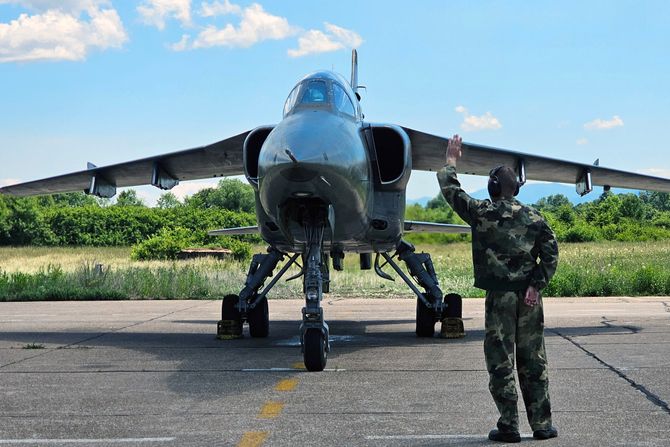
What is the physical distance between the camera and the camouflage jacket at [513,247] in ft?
19.2

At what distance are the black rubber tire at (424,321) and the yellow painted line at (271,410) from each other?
18.5ft

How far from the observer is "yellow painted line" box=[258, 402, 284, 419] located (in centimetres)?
642

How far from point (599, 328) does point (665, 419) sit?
7343 mm

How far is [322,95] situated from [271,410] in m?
4.40

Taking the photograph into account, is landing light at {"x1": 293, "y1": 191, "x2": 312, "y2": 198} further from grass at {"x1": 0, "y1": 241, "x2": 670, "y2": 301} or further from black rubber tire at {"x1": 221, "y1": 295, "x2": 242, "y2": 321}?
grass at {"x1": 0, "y1": 241, "x2": 670, "y2": 301}

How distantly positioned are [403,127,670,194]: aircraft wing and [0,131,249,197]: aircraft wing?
297 centimetres

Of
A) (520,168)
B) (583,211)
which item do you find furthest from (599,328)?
(583,211)

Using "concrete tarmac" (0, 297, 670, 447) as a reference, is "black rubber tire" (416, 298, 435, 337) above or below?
above

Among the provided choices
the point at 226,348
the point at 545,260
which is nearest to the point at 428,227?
the point at 226,348

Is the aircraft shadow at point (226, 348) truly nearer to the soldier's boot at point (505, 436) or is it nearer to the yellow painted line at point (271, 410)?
the yellow painted line at point (271, 410)

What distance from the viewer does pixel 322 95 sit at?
9.89 meters

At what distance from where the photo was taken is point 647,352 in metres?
9.95

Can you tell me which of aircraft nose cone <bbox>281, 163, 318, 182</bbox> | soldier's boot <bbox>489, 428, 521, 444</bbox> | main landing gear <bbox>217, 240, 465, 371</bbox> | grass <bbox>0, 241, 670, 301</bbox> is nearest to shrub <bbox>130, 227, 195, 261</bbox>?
grass <bbox>0, 241, 670, 301</bbox>

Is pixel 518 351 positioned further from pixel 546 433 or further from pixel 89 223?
pixel 89 223
